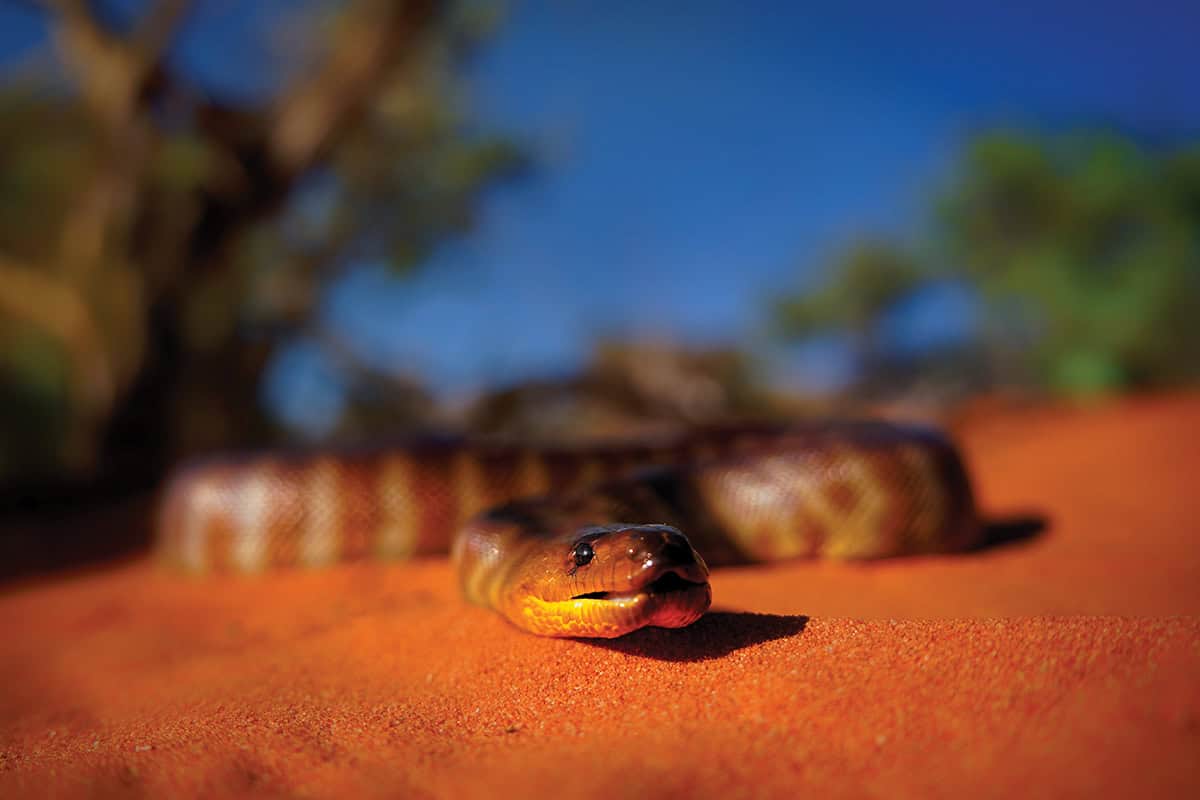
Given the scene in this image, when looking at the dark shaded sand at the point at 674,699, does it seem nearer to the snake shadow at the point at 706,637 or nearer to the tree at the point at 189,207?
the snake shadow at the point at 706,637

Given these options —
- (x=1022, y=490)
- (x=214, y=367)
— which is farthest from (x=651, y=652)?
(x=214, y=367)

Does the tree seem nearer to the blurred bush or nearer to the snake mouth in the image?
the snake mouth

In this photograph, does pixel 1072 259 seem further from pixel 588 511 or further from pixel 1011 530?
pixel 588 511

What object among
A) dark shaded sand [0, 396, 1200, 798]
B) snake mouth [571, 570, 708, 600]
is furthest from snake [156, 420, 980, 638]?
dark shaded sand [0, 396, 1200, 798]

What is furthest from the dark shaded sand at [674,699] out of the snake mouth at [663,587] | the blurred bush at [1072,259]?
the blurred bush at [1072,259]

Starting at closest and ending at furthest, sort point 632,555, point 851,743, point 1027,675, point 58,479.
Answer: point 851,743 → point 1027,675 → point 632,555 → point 58,479

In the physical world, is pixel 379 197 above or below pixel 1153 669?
above

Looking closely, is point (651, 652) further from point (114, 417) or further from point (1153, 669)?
point (114, 417)
